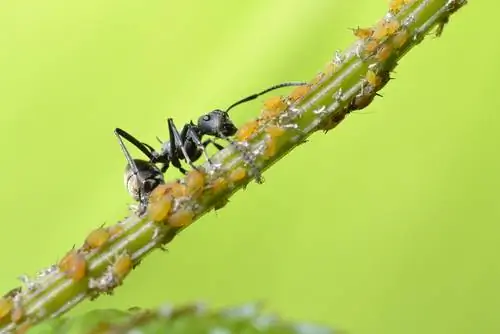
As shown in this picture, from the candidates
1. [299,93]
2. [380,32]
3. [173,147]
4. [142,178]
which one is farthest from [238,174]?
[173,147]

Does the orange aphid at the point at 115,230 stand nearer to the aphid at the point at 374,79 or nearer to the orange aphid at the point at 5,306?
the orange aphid at the point at 5,306

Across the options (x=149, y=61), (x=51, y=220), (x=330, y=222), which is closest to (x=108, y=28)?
(x=149, y=61)

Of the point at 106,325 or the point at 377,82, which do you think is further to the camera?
the point at 377,82

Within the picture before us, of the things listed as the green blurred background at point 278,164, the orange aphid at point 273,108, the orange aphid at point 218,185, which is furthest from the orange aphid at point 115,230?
the green blurred background at point 278,164

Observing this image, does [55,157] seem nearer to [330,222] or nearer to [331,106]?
[330,222]

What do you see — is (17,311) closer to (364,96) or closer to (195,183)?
(195,183)
